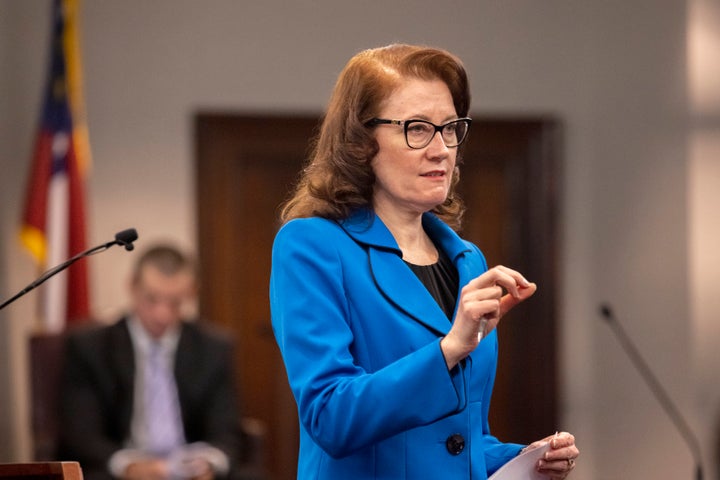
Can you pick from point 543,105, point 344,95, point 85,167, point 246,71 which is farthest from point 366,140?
point 543,105

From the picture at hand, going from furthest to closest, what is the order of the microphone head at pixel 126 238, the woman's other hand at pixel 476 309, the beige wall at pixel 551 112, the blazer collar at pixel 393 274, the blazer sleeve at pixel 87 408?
the beige wall at pixel 551 112, the blazer sleeve at pixel 87 408, the microphone head at pixel 126 238, the blazer collar at pixel 393 274, the woman's other hand at pixel 476 309

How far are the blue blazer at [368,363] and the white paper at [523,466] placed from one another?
5cm

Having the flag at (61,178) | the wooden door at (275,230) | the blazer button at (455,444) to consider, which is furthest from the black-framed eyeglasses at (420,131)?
the wooden door at (275,230)

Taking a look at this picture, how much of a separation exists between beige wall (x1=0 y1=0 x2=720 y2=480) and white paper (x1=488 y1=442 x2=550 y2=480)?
416cm

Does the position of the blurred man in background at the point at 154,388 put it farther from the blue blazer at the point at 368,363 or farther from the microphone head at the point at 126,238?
the blue blazer at the point at 368,363

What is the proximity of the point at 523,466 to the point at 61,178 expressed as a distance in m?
4.18

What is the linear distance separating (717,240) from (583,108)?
4.91 feet

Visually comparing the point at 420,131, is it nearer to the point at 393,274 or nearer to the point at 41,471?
the point at 393,274

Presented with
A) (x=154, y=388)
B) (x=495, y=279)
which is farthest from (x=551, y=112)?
(x=495, y=279)

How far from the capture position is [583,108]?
710 centimetres

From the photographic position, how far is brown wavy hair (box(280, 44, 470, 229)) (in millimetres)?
1953

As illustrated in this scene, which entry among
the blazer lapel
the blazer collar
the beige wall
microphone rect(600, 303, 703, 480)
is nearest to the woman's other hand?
the blazer collar

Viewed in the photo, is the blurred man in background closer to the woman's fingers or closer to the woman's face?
the woman's face

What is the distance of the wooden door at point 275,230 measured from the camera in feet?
21.9
